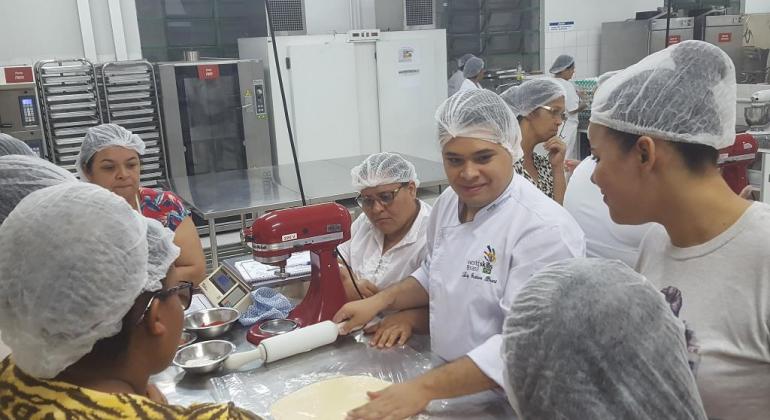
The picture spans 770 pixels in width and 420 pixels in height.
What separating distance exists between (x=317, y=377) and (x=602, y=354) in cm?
97

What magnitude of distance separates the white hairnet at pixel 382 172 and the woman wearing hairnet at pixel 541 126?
957mm

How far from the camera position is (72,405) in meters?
0.85

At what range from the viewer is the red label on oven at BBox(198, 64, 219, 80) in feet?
17.0

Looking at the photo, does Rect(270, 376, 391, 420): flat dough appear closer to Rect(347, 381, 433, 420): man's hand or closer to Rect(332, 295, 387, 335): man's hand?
Rect(347, 381, 433, 420): man's hand

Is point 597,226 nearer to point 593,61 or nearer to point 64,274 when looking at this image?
point 64,274

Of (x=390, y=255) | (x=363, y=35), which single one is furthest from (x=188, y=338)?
(x=363, y=35)

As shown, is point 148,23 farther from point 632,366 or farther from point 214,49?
point 632,366

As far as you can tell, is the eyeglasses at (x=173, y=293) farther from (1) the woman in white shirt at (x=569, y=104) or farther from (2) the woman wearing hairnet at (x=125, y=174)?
(1) the woman in white shirt at (x=569, y=104)

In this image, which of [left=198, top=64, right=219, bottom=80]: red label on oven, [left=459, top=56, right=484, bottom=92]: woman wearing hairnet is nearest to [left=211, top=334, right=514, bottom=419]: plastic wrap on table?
[left=198, top=64, right=219, bottom=80]: red label on oven

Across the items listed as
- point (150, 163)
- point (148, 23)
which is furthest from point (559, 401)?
point (148, 23)

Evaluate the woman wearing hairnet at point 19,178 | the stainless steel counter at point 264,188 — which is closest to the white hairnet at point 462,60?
the stainless steel counter at point 264,188

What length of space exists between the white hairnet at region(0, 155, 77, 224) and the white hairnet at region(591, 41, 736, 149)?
137 centimetres

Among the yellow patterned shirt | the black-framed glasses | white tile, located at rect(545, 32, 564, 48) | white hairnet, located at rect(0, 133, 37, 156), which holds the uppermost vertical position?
white tile, located at rect(545, 32, 564, 48)

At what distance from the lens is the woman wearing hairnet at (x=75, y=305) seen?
32.9 inches
